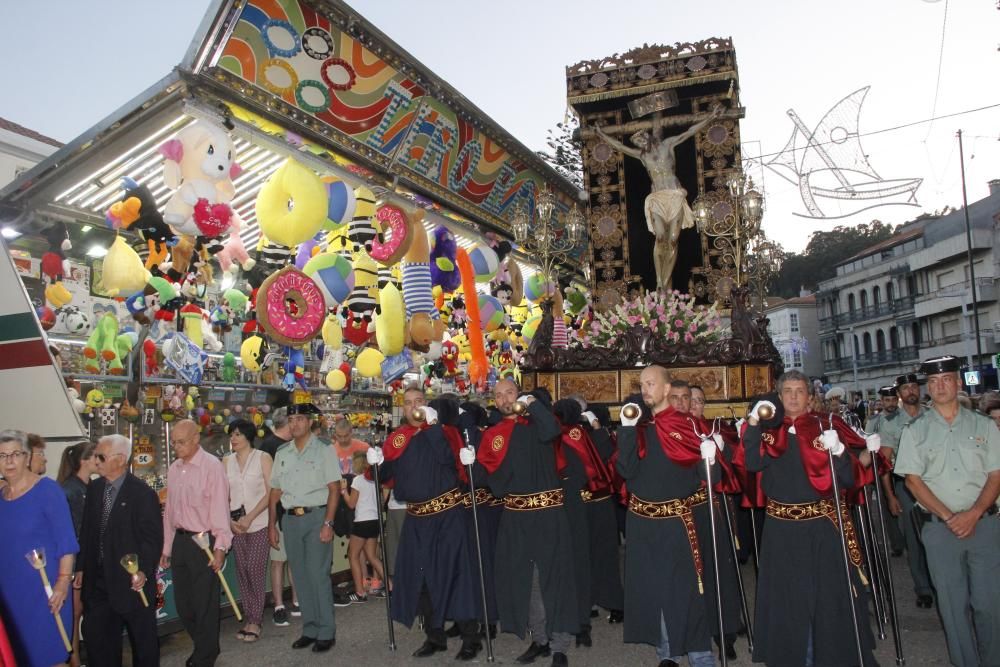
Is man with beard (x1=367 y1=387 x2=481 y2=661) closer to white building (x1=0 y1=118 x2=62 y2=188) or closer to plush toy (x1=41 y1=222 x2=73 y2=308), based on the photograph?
plush toy (x1=41 y1=222 x2=73 y2=308)

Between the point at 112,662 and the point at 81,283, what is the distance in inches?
183

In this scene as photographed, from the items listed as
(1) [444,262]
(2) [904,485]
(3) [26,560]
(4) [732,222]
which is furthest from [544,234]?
(3) [26,560]

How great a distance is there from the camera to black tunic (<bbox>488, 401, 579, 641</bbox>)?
582 cm

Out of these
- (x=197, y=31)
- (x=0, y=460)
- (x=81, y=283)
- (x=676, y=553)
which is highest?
(x=197, y=31)

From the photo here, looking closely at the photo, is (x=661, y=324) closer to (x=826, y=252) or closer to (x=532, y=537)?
(x=532, y=537)

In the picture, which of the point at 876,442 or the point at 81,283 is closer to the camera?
the point at 876,442

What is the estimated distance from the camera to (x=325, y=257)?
916 centimetres

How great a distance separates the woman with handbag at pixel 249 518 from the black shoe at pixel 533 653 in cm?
235

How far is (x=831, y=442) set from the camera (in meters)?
4.98

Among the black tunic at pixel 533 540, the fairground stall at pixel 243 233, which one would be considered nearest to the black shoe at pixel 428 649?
the black tunic at pixel 533 540

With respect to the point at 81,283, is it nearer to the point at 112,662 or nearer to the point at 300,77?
the point at 300,77

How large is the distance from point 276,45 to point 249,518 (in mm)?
4238

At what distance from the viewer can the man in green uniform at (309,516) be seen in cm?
645

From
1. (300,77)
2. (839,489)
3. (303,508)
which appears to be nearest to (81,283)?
(300,77)
